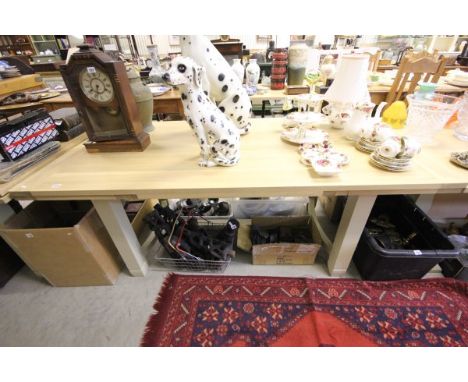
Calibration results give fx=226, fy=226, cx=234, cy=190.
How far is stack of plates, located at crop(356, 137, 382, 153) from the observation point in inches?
34.7

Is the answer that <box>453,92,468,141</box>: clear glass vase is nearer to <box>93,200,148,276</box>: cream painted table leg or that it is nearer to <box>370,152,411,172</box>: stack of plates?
<box>370,152,411,172</box>: stack of plates

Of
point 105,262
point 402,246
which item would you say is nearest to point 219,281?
point 105,262

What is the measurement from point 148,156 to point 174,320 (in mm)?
739

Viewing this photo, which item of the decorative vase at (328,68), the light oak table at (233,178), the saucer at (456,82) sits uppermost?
the decorative vase at (328,68)

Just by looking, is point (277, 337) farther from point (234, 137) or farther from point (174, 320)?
point (234, 137)

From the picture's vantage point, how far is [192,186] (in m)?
0.74

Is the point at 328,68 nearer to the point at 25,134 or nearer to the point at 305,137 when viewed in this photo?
the point at 305,137

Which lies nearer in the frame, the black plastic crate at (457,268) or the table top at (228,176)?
the table top at (228,176)

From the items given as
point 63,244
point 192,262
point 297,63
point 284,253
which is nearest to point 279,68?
point 297,63

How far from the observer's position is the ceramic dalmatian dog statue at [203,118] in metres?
0.67

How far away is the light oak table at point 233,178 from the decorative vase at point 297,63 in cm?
78

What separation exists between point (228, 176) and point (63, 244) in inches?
30.5

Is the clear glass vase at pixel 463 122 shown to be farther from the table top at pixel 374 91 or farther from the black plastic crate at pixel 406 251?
the table top at pixel 374 91

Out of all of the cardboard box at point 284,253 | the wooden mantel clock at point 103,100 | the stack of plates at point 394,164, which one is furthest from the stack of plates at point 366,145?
the wooden mantel clock at point 103,100
